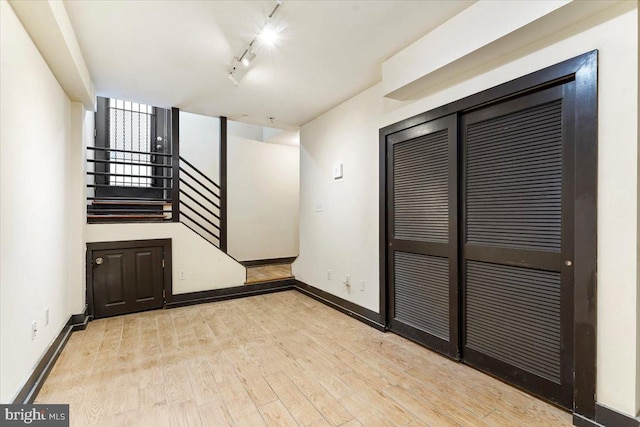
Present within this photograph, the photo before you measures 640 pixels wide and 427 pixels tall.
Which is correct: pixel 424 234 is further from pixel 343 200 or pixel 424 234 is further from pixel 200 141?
pixel 200 141

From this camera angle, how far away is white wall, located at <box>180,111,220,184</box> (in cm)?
517

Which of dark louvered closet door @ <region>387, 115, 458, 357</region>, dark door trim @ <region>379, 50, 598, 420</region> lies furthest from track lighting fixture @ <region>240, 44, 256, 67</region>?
dark door trim @ <region>379, 50, 598, 420</region>

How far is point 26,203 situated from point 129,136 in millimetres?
3491

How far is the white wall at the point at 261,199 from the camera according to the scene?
5.64 m

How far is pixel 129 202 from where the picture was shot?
413cm

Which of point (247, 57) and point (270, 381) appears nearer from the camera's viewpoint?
point (270, 381)

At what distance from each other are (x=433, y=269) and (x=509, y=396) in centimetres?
101

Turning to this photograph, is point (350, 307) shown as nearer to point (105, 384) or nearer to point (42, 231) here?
point (105, 384)

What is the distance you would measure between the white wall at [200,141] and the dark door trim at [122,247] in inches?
74.3

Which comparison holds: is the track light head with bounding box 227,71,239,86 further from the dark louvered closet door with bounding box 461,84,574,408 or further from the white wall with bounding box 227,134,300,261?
the white wall with bounding box 227,134,300,261

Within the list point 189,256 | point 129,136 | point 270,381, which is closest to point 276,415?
point 270,381

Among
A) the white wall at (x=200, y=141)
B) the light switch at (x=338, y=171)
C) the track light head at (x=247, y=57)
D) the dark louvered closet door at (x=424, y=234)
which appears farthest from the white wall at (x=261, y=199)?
the dark louvered closet door at (x=424, y=234)

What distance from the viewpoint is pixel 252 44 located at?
2412 millimetres

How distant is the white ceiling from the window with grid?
1645 millimetres
